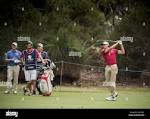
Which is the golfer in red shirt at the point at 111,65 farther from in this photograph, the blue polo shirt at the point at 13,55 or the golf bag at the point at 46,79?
the blue polo shirt at the point at 13,55

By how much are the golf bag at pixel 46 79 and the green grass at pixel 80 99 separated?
0.17 meters

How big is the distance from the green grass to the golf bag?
169mm

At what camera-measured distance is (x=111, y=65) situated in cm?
496

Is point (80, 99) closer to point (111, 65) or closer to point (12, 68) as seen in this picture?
point (111, 65)

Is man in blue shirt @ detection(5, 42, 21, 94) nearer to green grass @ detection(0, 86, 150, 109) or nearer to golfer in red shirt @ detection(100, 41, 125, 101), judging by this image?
green grass @ detection(0, 86, 150, 109)

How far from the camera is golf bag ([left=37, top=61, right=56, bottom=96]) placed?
5.25 metres

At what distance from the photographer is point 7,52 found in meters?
4.95

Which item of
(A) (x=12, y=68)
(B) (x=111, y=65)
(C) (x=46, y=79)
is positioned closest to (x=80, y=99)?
(B) (x=111, y=65)

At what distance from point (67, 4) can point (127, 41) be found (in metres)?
0.47

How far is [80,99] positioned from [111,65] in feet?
1.00

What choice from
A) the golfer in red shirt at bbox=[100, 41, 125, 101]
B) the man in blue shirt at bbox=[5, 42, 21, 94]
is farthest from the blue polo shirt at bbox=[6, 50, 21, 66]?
the golfer in red shirt at bbox=[100, 41, 125, 101]

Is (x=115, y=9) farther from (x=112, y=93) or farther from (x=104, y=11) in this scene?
(x=112, y=93)

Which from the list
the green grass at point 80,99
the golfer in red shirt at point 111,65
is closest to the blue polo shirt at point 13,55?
the green grass at point 80,99
